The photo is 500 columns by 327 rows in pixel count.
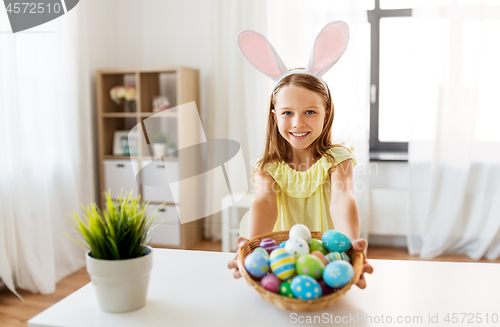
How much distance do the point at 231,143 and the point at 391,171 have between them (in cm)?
127

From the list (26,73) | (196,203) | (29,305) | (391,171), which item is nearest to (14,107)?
(26,73)

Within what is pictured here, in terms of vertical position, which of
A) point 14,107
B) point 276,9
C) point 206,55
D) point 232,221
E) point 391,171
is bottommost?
point 232,221

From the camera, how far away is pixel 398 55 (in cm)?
324

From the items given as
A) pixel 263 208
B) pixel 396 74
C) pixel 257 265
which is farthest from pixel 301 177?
pixel 396 74

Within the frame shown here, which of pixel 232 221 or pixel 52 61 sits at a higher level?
pixel 52 61

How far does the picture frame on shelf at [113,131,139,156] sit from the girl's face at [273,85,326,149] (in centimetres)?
247

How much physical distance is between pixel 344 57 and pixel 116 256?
2.66m

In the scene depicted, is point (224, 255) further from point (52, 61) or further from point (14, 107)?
point (52, 61)

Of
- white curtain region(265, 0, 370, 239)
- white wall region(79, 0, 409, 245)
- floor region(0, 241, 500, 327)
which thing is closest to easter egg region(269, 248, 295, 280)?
floor region(0, 241, 500, 327)

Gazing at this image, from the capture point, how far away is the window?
10.6 ft

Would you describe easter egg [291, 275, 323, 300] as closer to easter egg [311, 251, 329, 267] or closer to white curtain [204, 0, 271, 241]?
easter egg [311, 251, 329, 267]

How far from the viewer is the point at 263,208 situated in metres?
1.12

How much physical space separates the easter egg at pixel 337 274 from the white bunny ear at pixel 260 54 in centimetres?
59

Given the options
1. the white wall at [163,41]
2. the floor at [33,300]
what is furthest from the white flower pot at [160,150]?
the floor at [33,300]
